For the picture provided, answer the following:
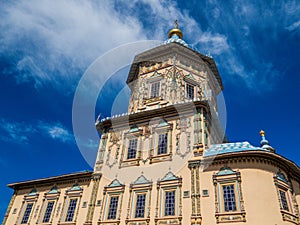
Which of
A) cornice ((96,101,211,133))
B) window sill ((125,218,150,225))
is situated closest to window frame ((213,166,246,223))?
window sill ((125,218,150,225))

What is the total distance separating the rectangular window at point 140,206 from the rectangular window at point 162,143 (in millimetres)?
3245

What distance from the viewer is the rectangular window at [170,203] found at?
15.1 metres

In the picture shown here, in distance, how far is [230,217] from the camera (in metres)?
13.6

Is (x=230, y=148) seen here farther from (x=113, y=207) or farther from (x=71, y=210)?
(x=71, y=210)

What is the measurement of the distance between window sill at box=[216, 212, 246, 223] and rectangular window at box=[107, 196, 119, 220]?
6720 mm

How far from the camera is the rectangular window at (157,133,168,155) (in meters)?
17.9

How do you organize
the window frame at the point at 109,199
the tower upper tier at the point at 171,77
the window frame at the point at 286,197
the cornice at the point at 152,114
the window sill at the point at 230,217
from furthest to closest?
the tower upper tier at the point at 171,77 < the cornice at the point at 152,114 < the window frame at the point at 109,199 < the window frame at the point at 286,197 < the window sill at the point at 230,217

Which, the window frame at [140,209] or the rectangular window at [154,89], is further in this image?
the rectangular window at [154,89]

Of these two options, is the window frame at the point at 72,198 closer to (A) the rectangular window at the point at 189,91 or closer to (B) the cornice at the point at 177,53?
(A) the rectangular window at the point at 189,91

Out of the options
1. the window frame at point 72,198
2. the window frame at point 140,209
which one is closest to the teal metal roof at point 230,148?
the window frame at point 140,209

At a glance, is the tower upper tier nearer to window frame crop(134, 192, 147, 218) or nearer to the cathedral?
the cathedral

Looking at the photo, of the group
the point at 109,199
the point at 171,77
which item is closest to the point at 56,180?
the point at 109,199

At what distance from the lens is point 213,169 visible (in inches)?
614

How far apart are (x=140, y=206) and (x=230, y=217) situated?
5.62m
